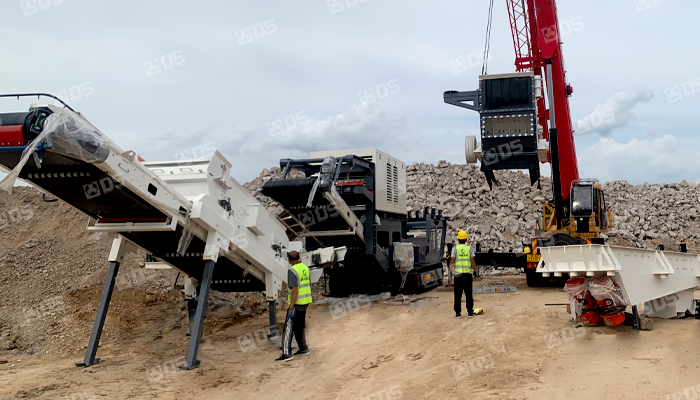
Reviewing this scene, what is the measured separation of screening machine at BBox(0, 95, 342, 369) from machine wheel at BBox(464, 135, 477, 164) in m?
4.17

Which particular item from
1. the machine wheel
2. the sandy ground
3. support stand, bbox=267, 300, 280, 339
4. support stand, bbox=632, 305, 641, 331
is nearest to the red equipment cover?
the sandy ground

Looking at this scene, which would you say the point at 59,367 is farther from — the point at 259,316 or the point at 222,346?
the point at 259,316

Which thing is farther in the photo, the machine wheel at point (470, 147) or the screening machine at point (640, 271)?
the machine wheel at point (470, 147)

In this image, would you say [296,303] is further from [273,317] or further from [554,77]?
[554,77]

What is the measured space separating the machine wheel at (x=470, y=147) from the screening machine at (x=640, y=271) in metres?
3.91

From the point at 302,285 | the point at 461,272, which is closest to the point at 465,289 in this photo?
the point at 461,272

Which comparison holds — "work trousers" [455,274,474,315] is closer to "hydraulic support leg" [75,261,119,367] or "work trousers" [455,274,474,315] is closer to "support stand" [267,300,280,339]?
"support stand" [267,300,280,339]

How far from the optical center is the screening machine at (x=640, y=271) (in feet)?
21.4

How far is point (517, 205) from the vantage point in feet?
75.1

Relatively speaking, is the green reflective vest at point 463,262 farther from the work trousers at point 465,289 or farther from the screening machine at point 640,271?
the screening machine at point 640,271

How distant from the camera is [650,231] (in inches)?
846

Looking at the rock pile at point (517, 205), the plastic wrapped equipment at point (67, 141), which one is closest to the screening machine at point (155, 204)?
the plastic wrapped equipment at point (67, 141)

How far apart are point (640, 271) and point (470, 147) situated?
466cm

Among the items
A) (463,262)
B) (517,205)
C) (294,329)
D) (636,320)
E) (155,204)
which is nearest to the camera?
(155,204)
